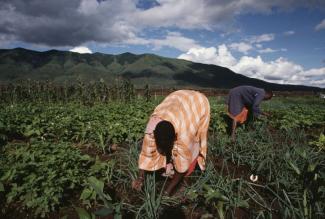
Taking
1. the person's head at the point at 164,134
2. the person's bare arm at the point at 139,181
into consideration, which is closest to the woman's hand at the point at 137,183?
the person's bare arm at the point at 139,181

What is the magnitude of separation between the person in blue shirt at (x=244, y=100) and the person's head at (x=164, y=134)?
358 centimetres

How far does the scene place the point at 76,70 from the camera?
632 feet

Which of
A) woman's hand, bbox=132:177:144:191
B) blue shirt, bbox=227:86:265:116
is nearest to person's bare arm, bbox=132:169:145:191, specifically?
woman's hand, bbox=132:177:144:191

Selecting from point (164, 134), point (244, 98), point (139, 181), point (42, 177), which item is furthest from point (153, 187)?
point (244, 98)

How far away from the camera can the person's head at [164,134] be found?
2.52 m

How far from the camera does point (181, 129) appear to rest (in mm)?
2670

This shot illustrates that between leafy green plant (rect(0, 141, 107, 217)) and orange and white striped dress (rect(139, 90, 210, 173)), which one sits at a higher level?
orange and white striped dress (rect(139, 90, 210, 173))

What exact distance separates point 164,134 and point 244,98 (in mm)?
4009

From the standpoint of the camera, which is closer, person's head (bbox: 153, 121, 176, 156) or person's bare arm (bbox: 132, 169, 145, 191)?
person's head (bbox: 153, 121, 176, 156)

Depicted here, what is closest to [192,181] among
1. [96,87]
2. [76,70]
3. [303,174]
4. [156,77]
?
[303,174]

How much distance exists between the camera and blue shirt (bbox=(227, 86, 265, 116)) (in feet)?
19.7

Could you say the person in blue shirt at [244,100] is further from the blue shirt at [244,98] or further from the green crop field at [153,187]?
the green crop field at [153,187]

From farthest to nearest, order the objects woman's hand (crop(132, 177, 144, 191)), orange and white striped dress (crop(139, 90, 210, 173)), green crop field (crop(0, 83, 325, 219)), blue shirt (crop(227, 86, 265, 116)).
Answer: blue shirt (crop(227, 86, 265, 116)), woman's hand (crop(132, 177, 144, 191)), orange and white striped dress (crop(139, 90, 210, 173)), green crop field (crop(0, 83, 325, 219))

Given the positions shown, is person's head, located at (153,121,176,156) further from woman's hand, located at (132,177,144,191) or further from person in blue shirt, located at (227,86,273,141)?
person in blue shirt, located at (227,86,273,141)
